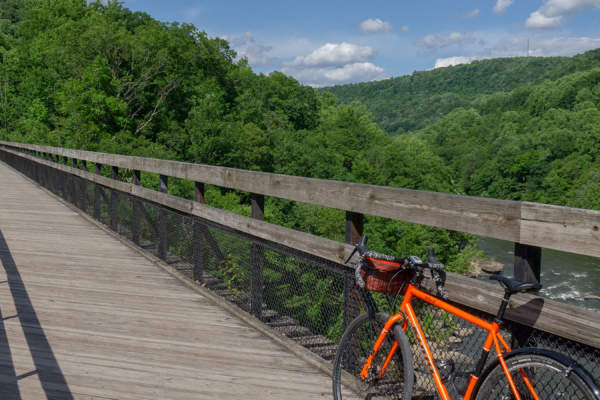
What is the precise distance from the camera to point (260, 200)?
4.65m

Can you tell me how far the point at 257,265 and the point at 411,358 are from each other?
2080mm

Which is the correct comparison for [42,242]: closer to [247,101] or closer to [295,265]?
[295,265]

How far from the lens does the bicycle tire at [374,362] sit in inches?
111

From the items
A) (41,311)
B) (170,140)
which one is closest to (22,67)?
(170,140)

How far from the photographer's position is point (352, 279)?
3.54m

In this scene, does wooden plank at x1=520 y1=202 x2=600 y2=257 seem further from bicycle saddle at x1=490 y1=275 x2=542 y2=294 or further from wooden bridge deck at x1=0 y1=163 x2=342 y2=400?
wooden bridge deck at x1=0 y1=163 x2=342 y2=400

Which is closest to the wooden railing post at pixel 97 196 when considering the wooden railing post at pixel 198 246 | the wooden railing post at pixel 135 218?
the wooden railing post at pixel 135 218

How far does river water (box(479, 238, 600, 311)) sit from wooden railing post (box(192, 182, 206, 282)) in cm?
3180

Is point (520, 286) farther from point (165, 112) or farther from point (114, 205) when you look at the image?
point (165, 112)

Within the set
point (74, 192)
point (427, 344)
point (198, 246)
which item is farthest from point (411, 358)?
point (74, 192)

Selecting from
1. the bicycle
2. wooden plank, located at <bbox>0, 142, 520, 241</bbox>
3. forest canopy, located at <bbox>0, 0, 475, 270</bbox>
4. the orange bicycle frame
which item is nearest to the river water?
forest canopy, located at <bbox>0, 0, 475, 270</bbox>

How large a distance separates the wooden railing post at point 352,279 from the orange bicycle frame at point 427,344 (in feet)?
1.38

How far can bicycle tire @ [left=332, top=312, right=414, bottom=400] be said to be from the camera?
2815 millimetres

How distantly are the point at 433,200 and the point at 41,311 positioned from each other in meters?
3.42
